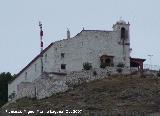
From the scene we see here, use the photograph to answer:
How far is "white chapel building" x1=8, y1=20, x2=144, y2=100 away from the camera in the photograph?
118 meters

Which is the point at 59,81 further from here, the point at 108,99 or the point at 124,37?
the point at 124,37

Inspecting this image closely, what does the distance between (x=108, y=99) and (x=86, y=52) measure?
14752 millimetres

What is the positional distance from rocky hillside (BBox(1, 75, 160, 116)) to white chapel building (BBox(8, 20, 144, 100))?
5805 mm

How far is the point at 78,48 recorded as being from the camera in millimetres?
119188

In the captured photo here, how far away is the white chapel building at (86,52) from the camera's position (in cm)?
11831

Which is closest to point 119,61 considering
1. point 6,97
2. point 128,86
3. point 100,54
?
point 100,54

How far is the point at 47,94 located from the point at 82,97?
5.52m

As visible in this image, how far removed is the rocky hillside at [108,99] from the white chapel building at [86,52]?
19.0 ft

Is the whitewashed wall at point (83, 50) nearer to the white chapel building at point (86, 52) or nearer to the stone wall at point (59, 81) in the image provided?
the white chapel building at point (86, 52)

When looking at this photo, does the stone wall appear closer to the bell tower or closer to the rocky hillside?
the rocky hillside

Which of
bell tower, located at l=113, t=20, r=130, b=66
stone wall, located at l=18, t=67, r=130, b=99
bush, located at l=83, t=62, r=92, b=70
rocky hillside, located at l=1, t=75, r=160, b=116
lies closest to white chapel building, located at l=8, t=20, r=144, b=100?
bell tower, located at l=113, t=20, r=130, b=66

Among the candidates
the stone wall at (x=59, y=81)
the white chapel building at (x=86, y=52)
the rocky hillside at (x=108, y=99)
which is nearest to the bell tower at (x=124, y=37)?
the white chapel building at (x=86, y=52)

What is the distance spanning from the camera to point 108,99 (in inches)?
4154

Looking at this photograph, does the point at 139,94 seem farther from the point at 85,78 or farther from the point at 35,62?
the point at 35,62
